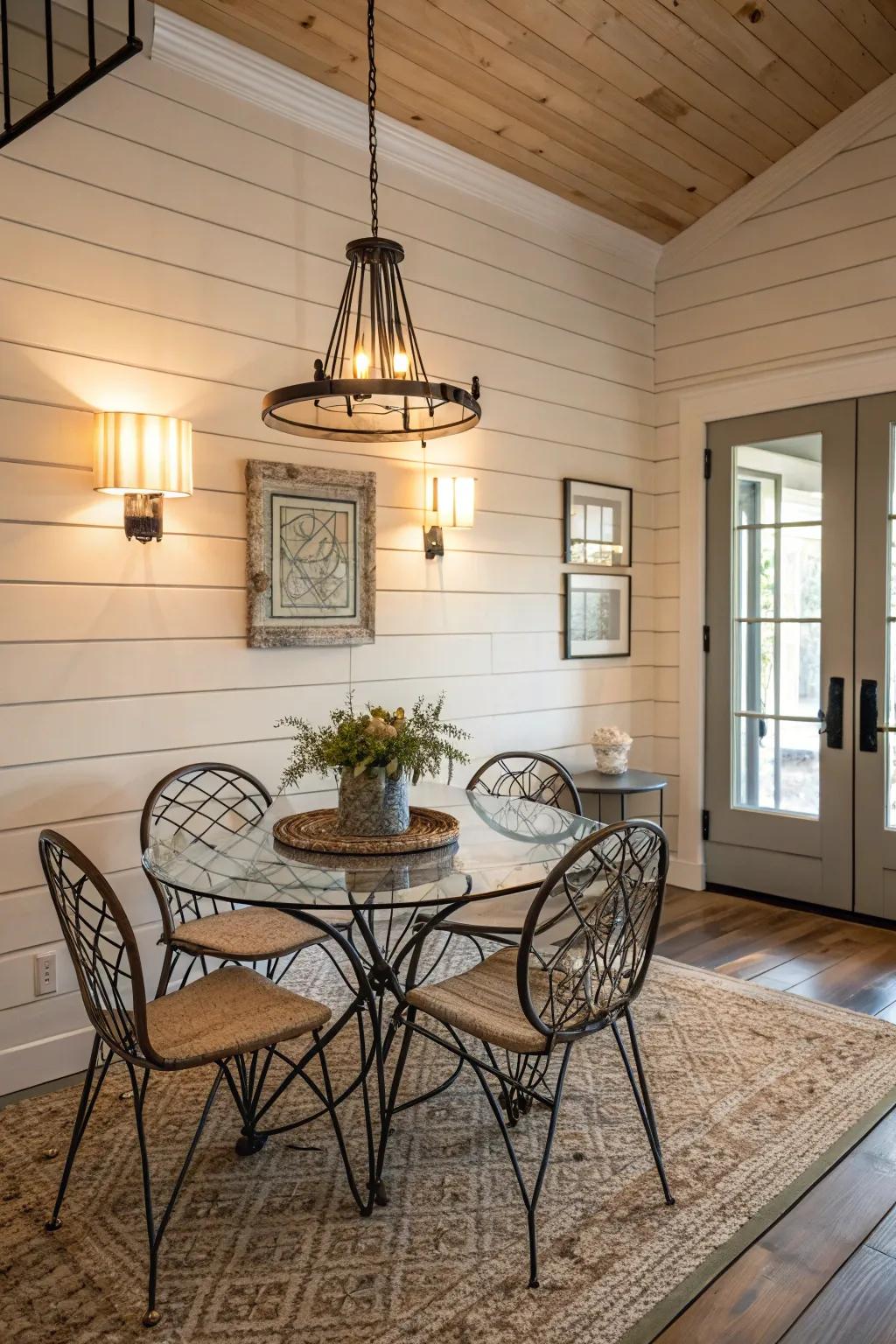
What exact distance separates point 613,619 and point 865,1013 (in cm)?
214

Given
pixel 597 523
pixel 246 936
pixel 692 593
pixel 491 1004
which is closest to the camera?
pixel 491 1004

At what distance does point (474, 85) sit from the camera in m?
3.63

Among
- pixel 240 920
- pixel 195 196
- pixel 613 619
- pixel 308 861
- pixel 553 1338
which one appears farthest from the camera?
pixel 613 619

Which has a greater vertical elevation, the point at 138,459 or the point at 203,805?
the point at 138,459

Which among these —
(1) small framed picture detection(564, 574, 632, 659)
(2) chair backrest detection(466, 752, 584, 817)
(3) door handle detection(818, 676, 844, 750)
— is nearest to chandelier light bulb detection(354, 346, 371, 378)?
(2) chair backrest detection(466, 752, 584, 817)

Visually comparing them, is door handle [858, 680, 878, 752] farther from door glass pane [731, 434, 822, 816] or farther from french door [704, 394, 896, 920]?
door glass pane [731, 434, 822, 816]

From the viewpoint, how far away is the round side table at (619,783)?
13.6 feet

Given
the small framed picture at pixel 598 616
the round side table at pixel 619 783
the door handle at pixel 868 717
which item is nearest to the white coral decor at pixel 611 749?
the round side table at pixel 619 783

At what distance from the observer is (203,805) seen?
317 cm

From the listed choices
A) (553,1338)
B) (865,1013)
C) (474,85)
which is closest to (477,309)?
(474,85)

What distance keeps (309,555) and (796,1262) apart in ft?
8.10

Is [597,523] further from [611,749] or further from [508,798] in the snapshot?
[508,798]

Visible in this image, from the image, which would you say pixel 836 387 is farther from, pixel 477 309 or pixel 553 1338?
pixel 553 1338

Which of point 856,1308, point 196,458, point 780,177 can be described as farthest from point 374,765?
point 780,177
